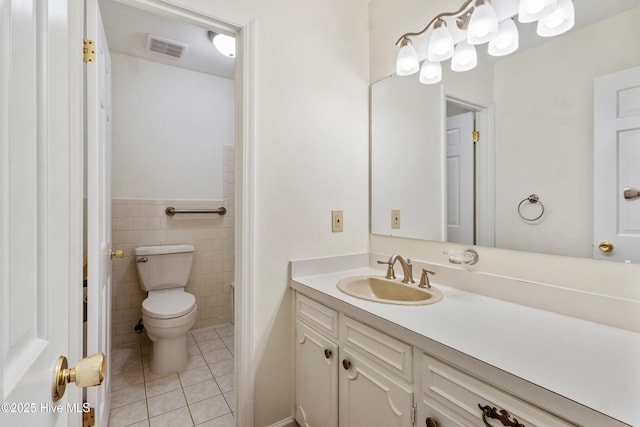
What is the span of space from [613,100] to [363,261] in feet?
4.25

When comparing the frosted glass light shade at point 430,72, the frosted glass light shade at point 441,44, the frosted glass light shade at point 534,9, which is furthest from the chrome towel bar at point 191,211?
the frosted glass light shade at point 534,9

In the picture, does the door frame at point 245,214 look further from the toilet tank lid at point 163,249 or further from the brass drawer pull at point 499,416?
the toilet tank lid at point 163,249

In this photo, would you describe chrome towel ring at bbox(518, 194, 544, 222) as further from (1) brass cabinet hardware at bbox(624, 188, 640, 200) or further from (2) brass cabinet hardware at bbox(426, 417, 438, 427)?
(2) brass cabinet hardware at bbox(426, 417, 438, 427)

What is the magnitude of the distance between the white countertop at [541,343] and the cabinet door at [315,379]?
0.28m

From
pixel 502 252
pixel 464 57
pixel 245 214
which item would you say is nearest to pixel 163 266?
pixel 245 214

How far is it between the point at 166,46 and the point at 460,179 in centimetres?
234

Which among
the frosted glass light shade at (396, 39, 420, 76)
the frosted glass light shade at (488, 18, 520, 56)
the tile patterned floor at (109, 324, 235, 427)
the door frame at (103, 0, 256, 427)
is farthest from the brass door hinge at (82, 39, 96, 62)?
the tile patterned floor at (109, 324, 235, 427)

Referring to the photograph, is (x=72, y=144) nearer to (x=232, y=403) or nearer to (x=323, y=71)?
(x=323, y=71)

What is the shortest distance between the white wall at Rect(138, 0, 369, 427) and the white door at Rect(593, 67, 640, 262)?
1.09m

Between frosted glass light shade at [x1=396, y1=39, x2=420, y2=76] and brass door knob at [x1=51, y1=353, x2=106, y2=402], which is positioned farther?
frosted glass light shade at [x1=396, y1=39, x2=420, y2=76]

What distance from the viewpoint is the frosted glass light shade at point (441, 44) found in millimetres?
1420

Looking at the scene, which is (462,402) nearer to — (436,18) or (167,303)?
(436,18)

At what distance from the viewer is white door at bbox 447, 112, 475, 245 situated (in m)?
1.42

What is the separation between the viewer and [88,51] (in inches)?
45.5
